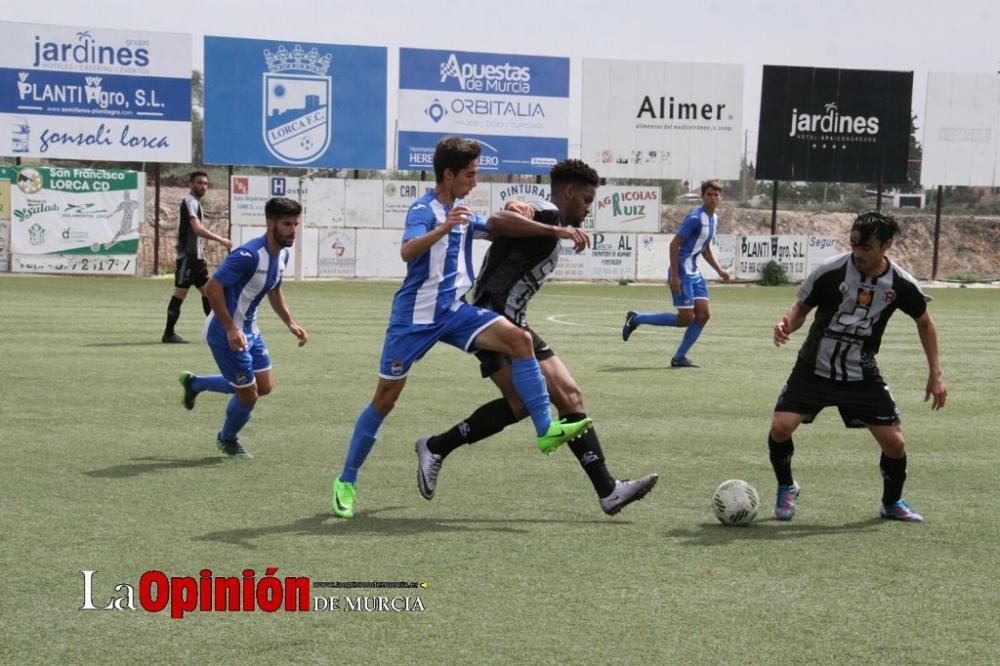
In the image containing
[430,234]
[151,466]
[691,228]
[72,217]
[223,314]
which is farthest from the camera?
[72,217]

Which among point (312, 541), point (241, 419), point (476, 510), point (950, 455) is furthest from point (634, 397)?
point (312, 541)

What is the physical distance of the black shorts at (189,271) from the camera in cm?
1783

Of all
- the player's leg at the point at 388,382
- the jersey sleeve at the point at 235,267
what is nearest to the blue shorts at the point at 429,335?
the player's leg at the point at 388,382

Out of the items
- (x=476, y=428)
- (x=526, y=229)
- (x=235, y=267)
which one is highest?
(x=526, y=229)

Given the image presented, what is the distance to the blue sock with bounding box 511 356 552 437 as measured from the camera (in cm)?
697

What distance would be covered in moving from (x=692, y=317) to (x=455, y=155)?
30.2ft

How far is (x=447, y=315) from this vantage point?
711 cm

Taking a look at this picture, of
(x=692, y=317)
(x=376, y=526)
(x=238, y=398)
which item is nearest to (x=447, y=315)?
(x=376, y=526)

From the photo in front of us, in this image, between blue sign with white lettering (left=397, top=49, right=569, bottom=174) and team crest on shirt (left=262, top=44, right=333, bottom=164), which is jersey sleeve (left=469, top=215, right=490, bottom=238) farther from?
blue sign with white lettering (left=397, top=49, right=569, bottom=174)

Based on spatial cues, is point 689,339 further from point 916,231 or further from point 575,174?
point 916,231

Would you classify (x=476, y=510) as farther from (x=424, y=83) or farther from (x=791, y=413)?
(x=424, y=83)

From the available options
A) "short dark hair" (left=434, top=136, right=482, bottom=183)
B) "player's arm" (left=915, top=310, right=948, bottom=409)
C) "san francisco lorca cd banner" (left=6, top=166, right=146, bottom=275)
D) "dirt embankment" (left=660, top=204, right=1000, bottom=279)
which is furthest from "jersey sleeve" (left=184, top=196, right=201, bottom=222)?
"dirt embankment" (left=660, top=204, right=1000, bottom=279)

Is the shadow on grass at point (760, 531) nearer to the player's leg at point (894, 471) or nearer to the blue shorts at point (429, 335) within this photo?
the player's leg at point (894, 471)

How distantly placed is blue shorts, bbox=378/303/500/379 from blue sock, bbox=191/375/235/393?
250cm
